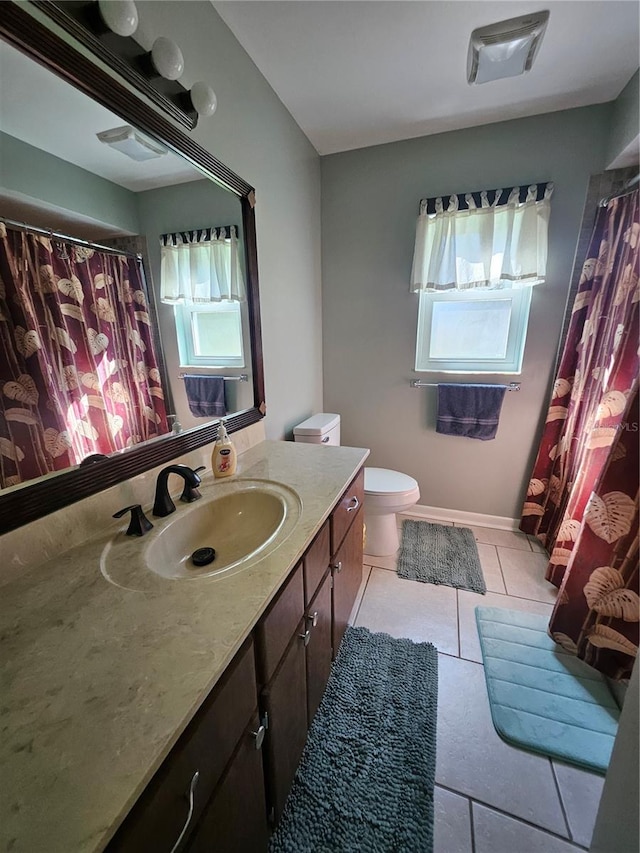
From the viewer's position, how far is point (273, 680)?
0.78 meters

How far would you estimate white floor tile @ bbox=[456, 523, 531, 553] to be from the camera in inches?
86.1

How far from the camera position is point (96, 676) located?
53cm

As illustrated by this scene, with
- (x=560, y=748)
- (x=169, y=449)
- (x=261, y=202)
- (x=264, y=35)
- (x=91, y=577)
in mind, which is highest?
(x=264, y=35)

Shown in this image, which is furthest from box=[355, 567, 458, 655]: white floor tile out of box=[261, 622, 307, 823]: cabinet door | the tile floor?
box=[261, 622, 307, 823]: cabinet door

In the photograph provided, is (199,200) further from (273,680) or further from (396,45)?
(273,680)

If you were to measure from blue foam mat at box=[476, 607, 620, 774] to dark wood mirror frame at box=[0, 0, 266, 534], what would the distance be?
60.0 inches

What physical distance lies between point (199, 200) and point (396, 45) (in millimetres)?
1087

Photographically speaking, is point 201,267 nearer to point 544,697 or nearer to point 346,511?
point 346,511

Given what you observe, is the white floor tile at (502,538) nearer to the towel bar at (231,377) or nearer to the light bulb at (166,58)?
the towel bar at (231,377)

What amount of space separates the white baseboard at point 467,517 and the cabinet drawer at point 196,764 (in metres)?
2.05

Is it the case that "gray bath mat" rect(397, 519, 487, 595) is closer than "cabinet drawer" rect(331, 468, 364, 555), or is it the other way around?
"cabinet drawer" rect(331, 468, 364, 555)

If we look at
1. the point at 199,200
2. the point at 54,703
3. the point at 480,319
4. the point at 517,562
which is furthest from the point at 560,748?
the point at 199,200

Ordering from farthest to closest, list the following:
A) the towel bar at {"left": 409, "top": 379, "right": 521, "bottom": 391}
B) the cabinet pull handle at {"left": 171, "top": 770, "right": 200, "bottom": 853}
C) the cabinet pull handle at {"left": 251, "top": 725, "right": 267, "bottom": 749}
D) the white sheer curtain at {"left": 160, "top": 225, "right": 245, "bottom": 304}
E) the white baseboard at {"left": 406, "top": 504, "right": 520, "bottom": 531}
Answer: the white baseboard at {"left": 406, "top": 504, "right": 520, "bottom": 531} < the towel bar at {"left": 409, "top": 379, "right": 521, "bottom": 391} < the white sheer curtain at {"left": 160, "top": 225, "right": 245, "bottom": 304} < the cabinet pull handle at {"left": 251, "top": 725, "right": 267, "bottom": 749} < the cabinet pull handle at {"left": 171, "top": 770, "right": 200, "bottom": 853}

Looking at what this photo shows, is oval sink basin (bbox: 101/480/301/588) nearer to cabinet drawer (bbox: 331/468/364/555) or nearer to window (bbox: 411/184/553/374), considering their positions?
cabinet drawer (bbox: 331/468/364/555)
